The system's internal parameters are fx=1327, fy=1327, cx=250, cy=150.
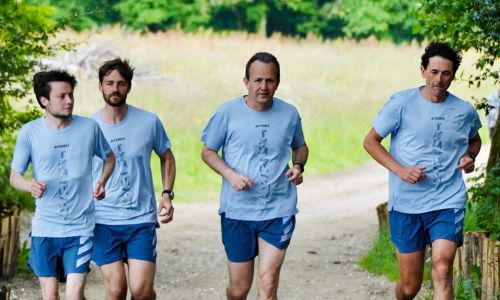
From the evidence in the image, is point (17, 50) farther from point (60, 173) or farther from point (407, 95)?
point (407, 95)

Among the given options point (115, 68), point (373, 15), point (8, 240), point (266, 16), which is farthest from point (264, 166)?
point (266, 16)

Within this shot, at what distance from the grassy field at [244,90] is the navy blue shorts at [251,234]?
13.2 m

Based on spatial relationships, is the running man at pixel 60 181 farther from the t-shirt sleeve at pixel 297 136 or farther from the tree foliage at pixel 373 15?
the tree foliage at pixel 373 15

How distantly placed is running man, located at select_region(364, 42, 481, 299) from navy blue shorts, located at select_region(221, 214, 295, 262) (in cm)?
82

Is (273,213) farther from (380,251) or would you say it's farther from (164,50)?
→ (164,50)

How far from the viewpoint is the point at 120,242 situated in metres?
9.18

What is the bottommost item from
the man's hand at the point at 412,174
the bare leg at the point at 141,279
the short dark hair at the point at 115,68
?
the bare leg at the point at 141,279

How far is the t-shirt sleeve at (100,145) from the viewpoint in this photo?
8898mm

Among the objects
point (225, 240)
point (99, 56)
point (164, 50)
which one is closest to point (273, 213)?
point (225, 240)

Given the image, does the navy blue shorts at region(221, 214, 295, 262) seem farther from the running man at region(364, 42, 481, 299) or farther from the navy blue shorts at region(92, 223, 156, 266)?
the running man at region(364, 42, 481, 299)

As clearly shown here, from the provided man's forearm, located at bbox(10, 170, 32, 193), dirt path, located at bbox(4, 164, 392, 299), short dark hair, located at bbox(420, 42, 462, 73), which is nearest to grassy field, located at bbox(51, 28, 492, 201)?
dirt path, located at bbox(4, 164, 392, 299)

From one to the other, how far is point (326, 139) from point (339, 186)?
5.03 meters

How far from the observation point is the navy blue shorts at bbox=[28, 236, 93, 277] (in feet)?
28.6

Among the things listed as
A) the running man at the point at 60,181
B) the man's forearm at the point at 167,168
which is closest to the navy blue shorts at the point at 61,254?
the running man at the point at 60,181
